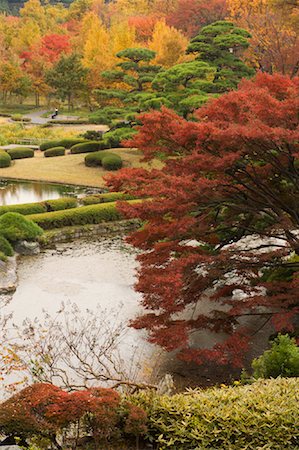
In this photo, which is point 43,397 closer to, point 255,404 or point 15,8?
point 255,404

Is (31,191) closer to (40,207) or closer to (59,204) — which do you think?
(59,204)

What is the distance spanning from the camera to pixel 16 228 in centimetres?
1536

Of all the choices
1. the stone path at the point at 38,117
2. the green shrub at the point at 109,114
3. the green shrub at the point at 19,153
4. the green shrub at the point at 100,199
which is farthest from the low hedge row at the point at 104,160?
the stone path at the point at 38,117

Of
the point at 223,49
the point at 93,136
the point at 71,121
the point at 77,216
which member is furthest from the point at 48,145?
the point at 77,216

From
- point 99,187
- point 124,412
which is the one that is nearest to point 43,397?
point 124,412

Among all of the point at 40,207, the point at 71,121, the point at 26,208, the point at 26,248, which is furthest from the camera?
the point at 71,121

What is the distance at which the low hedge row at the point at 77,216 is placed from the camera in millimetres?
17078

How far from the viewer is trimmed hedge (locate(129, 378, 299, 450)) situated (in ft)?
17.3

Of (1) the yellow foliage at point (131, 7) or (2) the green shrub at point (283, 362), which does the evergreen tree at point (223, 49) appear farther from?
(1) the yellow foliage at point (131, 7)

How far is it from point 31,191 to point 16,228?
23.8 feet

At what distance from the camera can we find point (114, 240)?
54.9 feet

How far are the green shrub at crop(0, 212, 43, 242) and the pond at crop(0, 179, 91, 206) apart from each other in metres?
5.11

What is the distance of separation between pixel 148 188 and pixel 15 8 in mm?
80820

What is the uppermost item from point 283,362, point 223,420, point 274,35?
point 274,35
